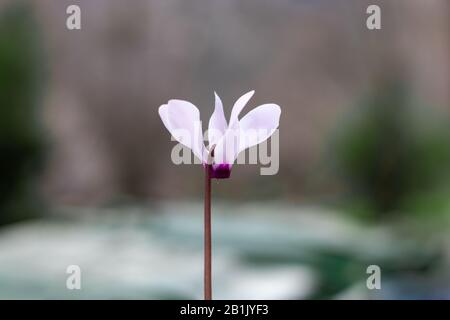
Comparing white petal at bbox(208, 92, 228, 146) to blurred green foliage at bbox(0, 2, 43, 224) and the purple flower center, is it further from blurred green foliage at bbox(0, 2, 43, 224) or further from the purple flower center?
blurred green foliage at bbox(0, 2, 43, 224)

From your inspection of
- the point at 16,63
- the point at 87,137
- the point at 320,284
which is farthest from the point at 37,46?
the point at 320,284

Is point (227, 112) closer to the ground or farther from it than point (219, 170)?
farther from it

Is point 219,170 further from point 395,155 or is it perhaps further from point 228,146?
point 395,155

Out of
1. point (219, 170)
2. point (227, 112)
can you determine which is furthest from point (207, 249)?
point (227, 112)

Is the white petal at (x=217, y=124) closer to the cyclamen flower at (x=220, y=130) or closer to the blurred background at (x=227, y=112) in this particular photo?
the cyclamen flower at (x=220, y=130)

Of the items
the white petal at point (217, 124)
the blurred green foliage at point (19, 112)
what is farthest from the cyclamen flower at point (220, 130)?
the blurred green foliage at point (19, 112)
